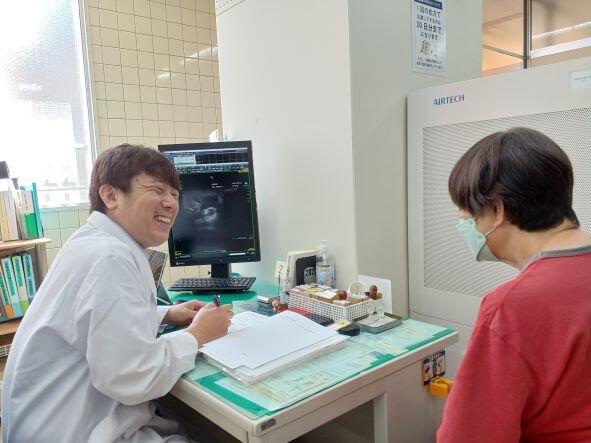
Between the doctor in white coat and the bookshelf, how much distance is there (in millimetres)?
1528

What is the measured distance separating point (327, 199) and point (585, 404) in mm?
1169

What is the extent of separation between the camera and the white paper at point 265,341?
1119 millimetres

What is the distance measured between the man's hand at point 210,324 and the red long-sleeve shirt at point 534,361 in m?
0.72

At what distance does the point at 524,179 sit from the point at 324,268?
100 cm

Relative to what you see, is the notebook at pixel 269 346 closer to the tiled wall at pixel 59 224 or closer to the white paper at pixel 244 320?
the white paper at pixel 244 320

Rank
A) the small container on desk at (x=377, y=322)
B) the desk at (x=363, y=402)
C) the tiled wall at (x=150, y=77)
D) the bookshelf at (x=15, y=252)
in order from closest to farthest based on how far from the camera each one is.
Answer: the desk at (x=363, y=402) → the small container on desk at (x=377, y=322) → the bookshelf at (x=15, y=252) → the tiled wall at (x=150, y=77)

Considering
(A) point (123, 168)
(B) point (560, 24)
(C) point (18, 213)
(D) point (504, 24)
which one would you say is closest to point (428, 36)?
(A) point (123, 168)

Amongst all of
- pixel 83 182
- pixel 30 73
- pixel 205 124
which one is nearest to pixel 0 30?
pixel 30 73

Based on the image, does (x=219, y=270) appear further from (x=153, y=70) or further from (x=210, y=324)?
(x=153, y=70)

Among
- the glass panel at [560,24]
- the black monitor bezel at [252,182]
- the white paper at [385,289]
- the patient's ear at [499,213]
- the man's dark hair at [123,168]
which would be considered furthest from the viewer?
the glass panel at [560,24]

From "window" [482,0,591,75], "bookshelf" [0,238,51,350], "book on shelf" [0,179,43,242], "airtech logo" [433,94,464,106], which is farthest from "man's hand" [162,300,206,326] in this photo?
"window" [482,0,591,75]

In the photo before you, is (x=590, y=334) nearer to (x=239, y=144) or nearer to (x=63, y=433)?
(x=63, y=433)

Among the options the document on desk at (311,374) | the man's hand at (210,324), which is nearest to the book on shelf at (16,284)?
the man's hand at (210,324)

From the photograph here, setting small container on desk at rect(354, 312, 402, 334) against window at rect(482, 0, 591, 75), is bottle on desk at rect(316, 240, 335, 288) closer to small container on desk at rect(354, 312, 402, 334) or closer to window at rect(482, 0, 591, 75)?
small container on desk at rect(354, 312, 402, 334)
